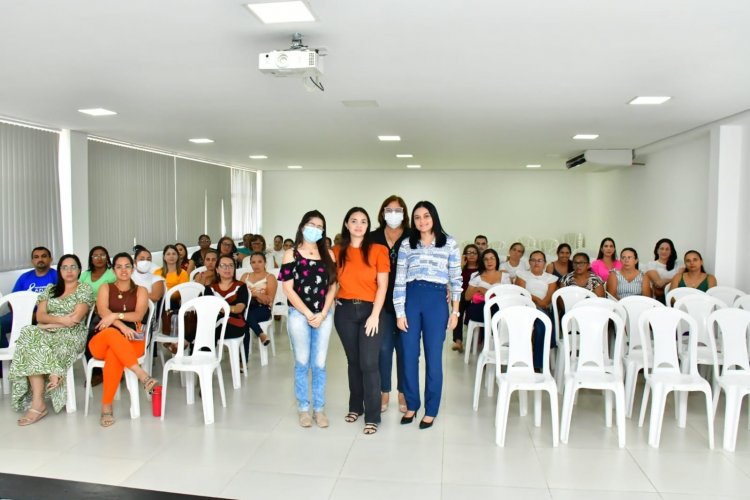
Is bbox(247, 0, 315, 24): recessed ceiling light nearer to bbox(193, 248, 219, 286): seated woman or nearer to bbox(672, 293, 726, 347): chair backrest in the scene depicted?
bbox(193, 248, 219, 286): seated woman

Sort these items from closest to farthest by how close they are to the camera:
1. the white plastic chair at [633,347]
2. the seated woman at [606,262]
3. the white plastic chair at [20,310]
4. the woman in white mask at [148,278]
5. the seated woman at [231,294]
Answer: the white plastic chair at [633,347]
the white plastic chair at [20,310]
the seated woman at [231,294]
the woman in white mask at [148,278]
the seated woman at [606,262]

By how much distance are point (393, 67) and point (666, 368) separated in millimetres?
2853

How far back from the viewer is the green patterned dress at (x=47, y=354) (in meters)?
4.04

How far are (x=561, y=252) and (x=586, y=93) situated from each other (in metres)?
1.96

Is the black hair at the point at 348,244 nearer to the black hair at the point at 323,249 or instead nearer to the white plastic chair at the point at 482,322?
the black hair at the point at 323,249

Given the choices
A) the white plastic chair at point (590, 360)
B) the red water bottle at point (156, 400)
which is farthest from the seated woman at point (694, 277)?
the red water bottle at point (156, 400)

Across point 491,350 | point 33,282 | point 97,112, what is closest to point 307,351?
point 491,350

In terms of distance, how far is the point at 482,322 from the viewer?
5723mm

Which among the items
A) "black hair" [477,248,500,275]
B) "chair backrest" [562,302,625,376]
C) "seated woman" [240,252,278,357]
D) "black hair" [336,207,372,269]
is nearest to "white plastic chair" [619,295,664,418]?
"chair backrest" [562,302,625,376]

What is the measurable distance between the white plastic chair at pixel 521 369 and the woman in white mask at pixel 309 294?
115 cm

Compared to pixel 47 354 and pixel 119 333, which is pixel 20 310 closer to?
pixel 47 354

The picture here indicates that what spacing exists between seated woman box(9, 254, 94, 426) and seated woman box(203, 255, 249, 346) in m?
1.02

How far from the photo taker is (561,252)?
20.7 feet

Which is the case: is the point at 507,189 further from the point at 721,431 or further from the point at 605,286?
the point at 721,431
